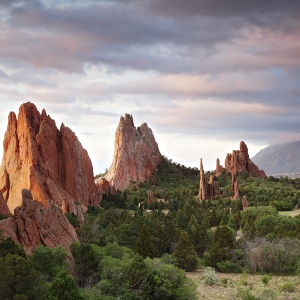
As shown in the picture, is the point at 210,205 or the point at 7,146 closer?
the point at 7,146

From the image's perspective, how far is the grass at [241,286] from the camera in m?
41.5

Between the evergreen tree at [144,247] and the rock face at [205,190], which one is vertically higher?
the rock face at [205,190]

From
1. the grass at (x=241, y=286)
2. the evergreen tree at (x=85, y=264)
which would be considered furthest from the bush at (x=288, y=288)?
the evergreen tree at (x=85, y=264)

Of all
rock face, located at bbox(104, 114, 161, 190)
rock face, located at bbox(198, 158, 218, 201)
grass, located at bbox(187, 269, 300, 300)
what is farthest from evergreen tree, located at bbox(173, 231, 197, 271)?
rock face, located at bbox(104, 114, 161, 190)

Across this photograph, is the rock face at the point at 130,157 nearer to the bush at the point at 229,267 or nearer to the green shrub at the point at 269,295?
the bush at the point at 229,267

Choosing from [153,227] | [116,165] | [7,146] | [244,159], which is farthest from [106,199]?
[244,159]

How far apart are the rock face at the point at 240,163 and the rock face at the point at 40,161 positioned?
223ft

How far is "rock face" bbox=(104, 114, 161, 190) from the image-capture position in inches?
5778

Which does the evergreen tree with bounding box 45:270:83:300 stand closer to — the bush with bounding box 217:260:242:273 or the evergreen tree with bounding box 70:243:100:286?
the evergreen tree with bounding box 70:243:100:286

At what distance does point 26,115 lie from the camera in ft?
254

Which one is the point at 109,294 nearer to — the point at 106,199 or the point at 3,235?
the point at 3,235

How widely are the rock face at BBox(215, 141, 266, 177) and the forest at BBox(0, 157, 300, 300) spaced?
144 feet

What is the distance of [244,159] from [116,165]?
38.8 m

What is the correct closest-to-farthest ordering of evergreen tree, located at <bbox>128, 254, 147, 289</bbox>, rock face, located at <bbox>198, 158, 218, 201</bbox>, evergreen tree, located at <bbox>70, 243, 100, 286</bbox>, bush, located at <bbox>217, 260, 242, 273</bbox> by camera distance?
evergreen tree, located at <bbox>128, 254, 147, 289</bbox>
evergreen tree, located at <bbox>70, 243, 100, 286</bbox>
bush, located at <bbox>217, 260, 242, 273</bbox>
rock face, located at <bbox>198, 158, 218, 201</bbox>
